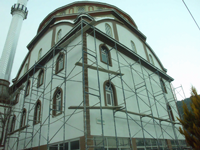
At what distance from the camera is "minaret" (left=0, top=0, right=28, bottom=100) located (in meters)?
17.9

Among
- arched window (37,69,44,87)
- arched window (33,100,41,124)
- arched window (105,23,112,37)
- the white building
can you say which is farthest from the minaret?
arched window (105,23,112,37)

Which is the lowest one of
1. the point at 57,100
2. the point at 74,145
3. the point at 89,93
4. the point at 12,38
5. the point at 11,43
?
the point at 74,145

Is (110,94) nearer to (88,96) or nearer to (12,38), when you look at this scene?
(88,96)

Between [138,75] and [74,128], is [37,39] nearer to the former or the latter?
[138,75]

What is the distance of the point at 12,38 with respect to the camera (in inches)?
820

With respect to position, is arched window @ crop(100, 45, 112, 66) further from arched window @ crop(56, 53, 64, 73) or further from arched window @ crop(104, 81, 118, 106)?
arched window @ crop(56, 53, 64, 73)

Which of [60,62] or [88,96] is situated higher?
[60,62]

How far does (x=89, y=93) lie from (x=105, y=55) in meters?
4.39

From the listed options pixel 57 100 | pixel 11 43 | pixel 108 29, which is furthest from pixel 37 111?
pixel 11 43

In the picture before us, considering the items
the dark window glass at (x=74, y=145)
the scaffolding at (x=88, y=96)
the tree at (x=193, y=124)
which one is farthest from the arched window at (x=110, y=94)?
the tree at (x=193, y=124)

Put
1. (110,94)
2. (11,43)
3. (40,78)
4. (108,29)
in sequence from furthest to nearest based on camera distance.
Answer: (11,43), (40,78), (108,29), (110,94)

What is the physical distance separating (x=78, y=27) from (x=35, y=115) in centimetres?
727

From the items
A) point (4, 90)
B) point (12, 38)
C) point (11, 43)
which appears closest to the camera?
point (4, 90)

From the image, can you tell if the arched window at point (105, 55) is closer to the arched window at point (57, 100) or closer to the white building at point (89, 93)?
the white building at point (89, 93)
